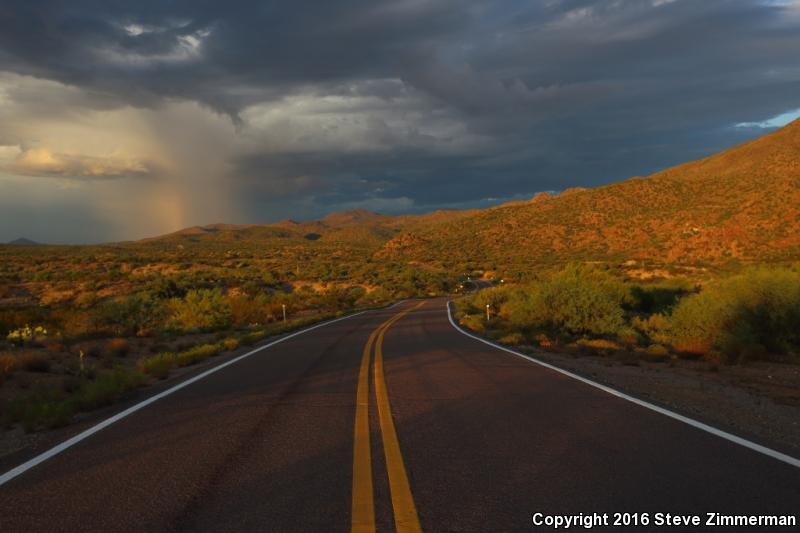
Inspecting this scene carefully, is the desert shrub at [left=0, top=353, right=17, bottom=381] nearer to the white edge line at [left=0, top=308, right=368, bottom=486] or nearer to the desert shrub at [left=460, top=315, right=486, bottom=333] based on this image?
the white edge line at [left=0, top=308, right=368, bottom=486]

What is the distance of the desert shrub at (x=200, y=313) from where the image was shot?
27911 millimetres

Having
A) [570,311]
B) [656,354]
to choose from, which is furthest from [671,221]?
[656,354]

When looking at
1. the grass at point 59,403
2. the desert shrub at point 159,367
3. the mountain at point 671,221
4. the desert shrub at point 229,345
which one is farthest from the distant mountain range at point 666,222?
the grass at point 59,403

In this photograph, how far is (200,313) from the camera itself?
28734 mm

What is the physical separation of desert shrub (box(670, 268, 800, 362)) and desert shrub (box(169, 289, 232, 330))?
2014 cm

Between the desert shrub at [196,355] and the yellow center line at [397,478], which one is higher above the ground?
the yellow center line at [397,478]

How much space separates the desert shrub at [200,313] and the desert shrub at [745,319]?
20145 mm

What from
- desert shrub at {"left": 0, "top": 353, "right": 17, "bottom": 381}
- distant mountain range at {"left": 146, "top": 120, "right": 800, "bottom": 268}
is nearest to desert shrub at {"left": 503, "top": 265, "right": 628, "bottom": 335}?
desert shrub at {"left": 0, "top": 353, "right": 17, "bottom": 381}

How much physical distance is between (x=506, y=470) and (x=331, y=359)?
30.5 feet

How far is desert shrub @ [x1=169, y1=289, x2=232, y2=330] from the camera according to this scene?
27.9 m

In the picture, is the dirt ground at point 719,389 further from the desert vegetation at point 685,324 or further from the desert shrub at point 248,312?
the desert shrub at point 248,312

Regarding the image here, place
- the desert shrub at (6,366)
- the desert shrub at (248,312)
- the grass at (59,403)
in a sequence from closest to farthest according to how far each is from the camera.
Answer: the grass at (59,403) → the desert shrub at (6,366) → the desert shrub at (248,312)

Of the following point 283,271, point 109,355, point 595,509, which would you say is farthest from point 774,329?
point 283,271

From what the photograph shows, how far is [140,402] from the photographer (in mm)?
8914
